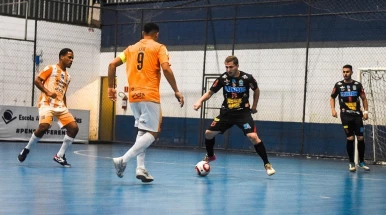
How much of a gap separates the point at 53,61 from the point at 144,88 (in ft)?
56.1

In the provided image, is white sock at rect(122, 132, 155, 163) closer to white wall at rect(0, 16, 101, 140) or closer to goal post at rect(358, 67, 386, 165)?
goal post at rect(358, 67, 386, 165)

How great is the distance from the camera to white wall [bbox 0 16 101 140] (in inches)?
1004

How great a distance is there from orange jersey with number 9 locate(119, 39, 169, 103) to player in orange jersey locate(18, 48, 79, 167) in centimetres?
319

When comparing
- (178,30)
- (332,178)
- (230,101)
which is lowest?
(332,178)

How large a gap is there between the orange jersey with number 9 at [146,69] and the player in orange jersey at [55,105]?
3190 millimetres

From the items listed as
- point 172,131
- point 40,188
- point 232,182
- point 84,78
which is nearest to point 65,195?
point 40,188

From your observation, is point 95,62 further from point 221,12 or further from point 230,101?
point 230,101

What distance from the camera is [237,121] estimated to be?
13.0m

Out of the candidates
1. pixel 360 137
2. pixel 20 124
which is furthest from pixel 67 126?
pixel 20 124

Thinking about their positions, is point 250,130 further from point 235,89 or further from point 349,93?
point 349,93

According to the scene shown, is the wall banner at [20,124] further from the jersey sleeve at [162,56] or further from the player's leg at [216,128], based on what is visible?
the jersey sleeve at [162,56]

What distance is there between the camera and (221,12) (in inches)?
978

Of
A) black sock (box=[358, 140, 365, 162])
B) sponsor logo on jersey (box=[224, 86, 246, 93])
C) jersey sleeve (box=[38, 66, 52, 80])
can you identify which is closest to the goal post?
black sock (box=[358, 140, 365, 162])

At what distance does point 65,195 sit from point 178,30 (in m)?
17.9
